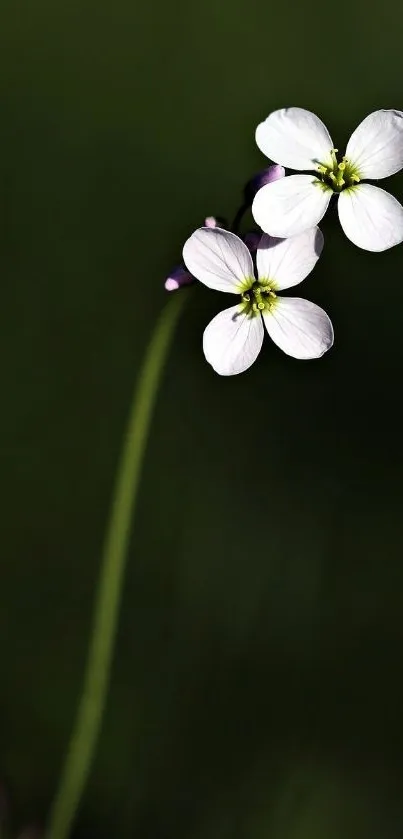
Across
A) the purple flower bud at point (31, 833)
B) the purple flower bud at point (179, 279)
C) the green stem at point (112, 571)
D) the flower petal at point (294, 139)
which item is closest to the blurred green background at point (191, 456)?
the purple flower bud at point (31, 833)

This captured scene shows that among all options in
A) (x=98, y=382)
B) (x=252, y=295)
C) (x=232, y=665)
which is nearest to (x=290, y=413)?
(x=98, y=382)

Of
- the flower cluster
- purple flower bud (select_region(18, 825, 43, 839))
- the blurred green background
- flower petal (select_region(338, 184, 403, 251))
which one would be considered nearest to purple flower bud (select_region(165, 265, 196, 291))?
the flower cluster

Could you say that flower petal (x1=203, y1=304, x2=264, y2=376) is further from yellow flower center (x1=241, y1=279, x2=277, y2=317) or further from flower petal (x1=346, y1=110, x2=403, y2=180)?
flower petal (x1=346, y1=110, x2=403, y2=180)

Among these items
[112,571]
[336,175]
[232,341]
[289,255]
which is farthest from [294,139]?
[112,571]

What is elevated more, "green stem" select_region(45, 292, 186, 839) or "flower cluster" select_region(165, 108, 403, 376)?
"flower cluster" select_region(165, 108, 403, 376)

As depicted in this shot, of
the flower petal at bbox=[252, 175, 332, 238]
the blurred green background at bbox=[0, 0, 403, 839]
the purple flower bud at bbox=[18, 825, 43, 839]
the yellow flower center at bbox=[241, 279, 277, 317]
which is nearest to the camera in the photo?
the flower petal at bbox=[252, 175, 332, 238]

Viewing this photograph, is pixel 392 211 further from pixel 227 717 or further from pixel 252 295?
pixel 227 717

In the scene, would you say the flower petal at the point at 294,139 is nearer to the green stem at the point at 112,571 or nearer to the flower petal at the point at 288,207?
the flower petal at the point at 288,207
